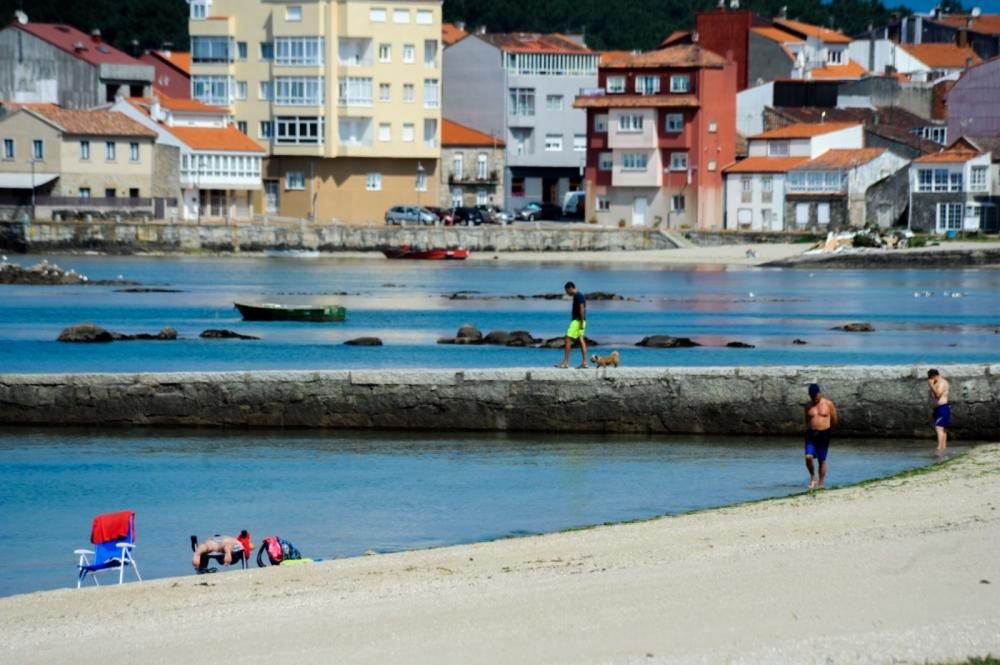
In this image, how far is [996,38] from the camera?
4988 inches

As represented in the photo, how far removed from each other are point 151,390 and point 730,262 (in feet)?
188

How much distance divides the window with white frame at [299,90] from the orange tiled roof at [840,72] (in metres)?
28.9

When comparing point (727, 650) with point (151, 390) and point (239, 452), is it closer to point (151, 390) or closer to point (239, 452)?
point (239, 452)

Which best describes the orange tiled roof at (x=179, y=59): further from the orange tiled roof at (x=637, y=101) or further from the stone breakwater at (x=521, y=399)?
the stone breakwater at (x=521, y=399)

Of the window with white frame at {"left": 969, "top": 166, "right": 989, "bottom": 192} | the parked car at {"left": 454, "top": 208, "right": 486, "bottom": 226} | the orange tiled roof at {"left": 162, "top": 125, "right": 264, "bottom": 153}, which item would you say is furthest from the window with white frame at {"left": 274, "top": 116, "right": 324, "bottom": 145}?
the window with white frame at {"left": 969, "top": 166, "right": 989, "bottom": 192}

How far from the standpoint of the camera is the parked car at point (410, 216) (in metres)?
88.4

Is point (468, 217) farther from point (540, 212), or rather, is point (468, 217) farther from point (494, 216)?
point (540, 212)

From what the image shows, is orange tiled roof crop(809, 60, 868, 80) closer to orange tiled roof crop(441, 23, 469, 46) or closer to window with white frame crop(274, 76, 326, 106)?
orange tiled roof crop(441, 23, 469, 46)

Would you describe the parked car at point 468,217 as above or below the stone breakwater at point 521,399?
above

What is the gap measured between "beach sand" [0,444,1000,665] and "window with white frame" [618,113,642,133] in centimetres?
7193

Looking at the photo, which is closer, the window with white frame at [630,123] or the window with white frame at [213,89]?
the window with white frame at [630,123]

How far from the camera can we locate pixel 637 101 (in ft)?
286

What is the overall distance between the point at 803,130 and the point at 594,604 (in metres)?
75.1

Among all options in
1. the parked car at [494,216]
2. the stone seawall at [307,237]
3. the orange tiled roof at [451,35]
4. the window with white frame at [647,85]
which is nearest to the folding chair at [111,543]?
the stone seawall at [307,237]
